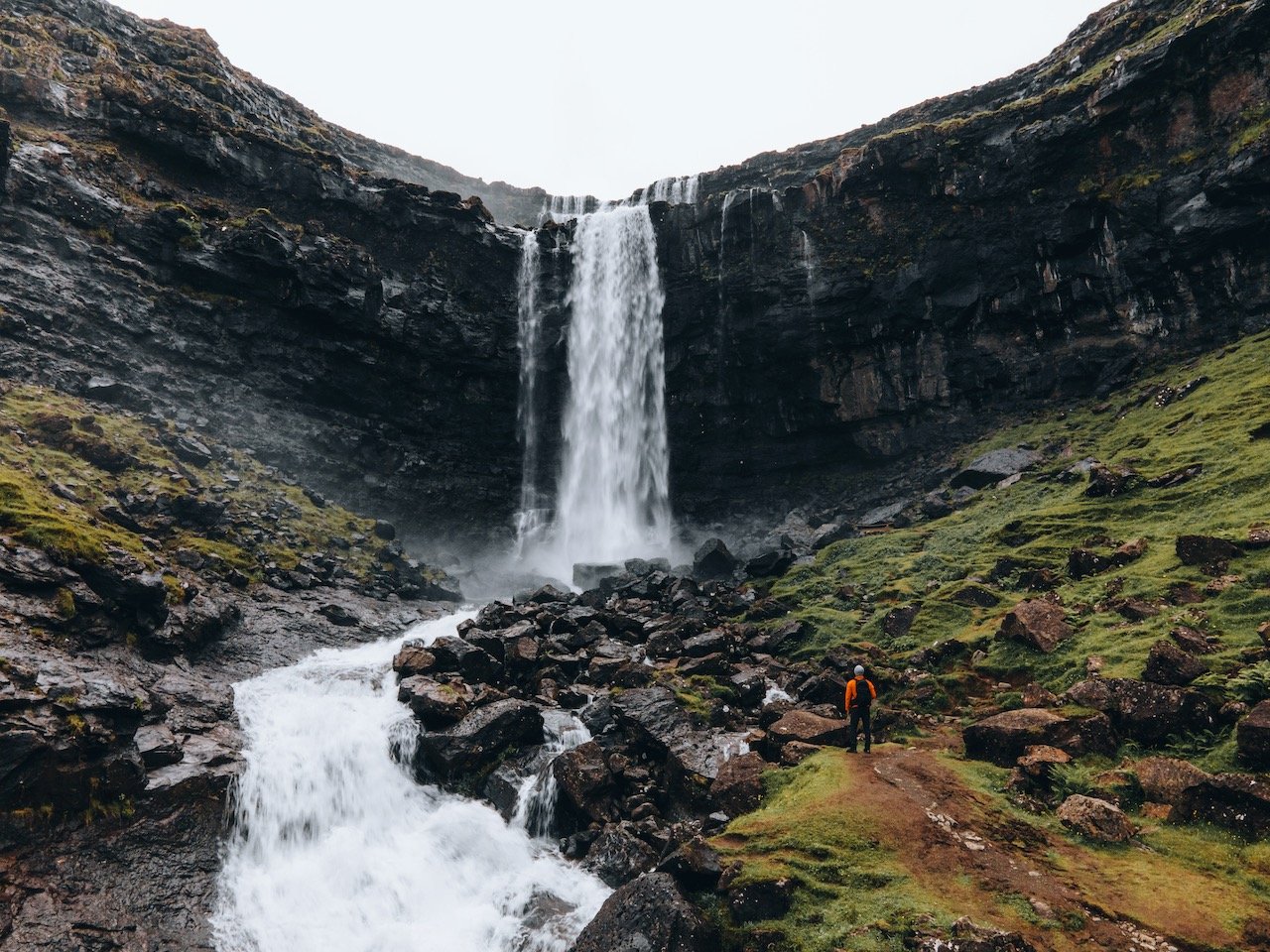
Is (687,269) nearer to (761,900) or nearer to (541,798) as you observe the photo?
(541,798)

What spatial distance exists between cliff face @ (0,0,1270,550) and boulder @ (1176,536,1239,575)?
19365 millimetres

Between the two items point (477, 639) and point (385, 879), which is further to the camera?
point (477, 639)

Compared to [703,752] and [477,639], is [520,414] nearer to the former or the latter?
[477,639]

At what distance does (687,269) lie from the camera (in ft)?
115

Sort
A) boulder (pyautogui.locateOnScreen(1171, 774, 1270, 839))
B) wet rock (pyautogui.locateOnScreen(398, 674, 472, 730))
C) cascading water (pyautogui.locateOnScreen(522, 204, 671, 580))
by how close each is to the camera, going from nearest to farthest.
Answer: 1. boulder (pyautogui.locateOnScreen(1171, 774, 1270, 839))
2. wet rock (pyautogui.locateOnScreen(398, 674, 472, 730))
3. cascading water (pyautogui.locateOnScreen(522, 204, 671, 580))

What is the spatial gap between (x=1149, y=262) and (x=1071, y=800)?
93.5 feet

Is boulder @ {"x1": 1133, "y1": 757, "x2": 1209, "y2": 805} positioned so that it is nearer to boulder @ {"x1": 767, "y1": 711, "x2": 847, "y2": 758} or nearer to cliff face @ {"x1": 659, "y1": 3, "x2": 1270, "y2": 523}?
boulder @ {"x1": 767, "y1": 711, "x2": 847, "y2": 758}

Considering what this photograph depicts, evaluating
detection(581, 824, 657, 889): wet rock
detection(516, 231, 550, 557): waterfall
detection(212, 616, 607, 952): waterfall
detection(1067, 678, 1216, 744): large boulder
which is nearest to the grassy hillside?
detection(1067, 678, 1216, 744): large boulder

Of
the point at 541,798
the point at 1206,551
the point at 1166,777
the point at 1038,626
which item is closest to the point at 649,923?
the point at 541,798

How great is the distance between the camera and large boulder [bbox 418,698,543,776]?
1220 cm

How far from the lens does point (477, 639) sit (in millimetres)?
16578

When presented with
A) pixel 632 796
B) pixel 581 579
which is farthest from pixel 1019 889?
pixel 581 579

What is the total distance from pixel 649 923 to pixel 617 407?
99.6 feet

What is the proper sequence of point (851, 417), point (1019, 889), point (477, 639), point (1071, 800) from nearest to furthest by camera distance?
1. point (1019, 889)
2. point (1071, 800)
3. point (477, 639)
4. point (851, 417)
